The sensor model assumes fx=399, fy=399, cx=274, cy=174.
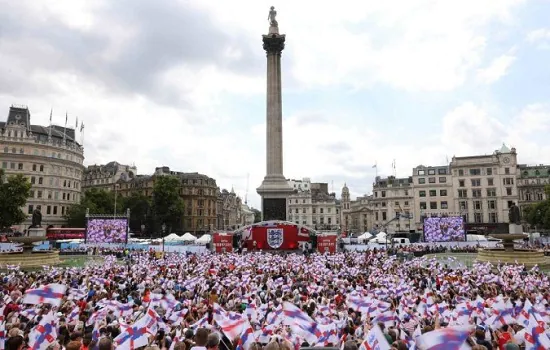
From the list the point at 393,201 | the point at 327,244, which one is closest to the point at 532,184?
the point at 393,201

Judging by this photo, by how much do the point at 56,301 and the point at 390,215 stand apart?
366ft

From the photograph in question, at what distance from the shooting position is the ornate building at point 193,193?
410ft

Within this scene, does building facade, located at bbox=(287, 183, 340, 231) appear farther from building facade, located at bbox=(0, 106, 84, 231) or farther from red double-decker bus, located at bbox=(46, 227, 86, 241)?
red double-decker bus, located at bbox=(46, 227, 86, 241)

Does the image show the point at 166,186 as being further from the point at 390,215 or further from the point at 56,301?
the point at 56,301

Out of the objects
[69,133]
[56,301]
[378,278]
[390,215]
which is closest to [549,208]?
[390,215]

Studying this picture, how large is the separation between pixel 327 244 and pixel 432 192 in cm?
6589

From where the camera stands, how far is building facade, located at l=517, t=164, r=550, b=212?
330 feet

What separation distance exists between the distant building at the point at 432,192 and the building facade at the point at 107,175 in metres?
92.4

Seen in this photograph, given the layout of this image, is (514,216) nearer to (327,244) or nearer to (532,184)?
(327,244)

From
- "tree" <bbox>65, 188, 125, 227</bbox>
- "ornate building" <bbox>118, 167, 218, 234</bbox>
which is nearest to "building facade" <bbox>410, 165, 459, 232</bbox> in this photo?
"ornate building" <bbox>118, 167, 218, 234</bbox>

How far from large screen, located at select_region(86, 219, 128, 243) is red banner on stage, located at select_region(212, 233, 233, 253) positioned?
14.3 meters

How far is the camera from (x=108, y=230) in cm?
5706

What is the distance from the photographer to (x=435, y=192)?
10638cm

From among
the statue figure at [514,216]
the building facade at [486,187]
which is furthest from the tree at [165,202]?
the statue figure at [514,216]
